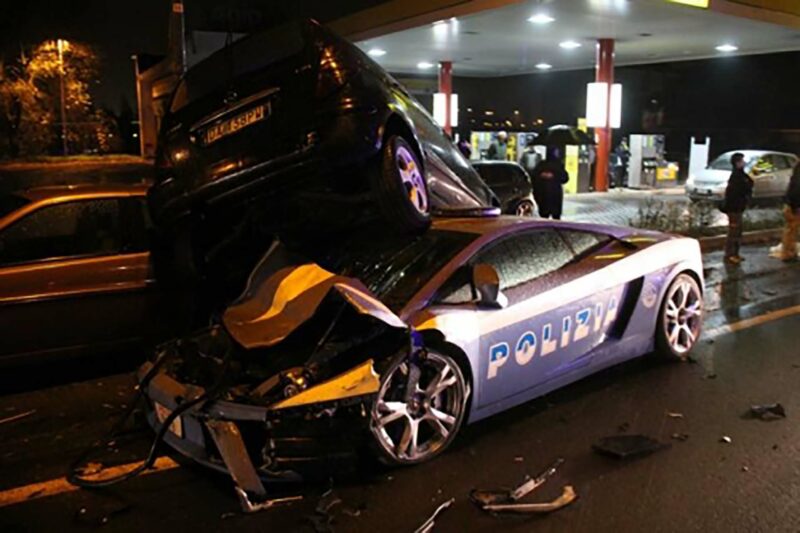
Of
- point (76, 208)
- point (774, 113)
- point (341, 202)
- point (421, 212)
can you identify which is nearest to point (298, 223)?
point (341, 202)

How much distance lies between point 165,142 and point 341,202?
4.29 feet

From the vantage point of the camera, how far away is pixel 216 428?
12.2 ft

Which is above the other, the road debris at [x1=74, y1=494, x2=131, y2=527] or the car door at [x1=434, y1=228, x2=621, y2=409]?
the car door at [x1=434, y1=228, x2=621, y2=409]

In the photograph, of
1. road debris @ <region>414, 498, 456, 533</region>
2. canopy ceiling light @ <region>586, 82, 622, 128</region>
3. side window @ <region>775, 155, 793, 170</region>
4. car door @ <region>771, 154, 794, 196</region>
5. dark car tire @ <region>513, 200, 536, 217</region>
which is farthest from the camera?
side window @ <region>775, 155, 793, 170</region>

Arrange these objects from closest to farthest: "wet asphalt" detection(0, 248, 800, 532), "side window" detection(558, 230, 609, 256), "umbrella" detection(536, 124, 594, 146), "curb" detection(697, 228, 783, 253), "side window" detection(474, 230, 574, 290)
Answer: "wet asphalt" detection(0, 248, 800, 532) < "side window" detection(474, 230, 574, 290) < "side window" detection(558, 230, 609, 256) < "curb" detection(697, 228, 783, 253) < "umbrella" detection(536, 124, 594, 146)

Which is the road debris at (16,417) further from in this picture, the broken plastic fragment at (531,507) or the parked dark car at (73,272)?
the broken plastic fragment at (531,507)

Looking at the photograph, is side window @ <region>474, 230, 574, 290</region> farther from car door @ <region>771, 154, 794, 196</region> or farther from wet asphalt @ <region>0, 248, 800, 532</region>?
car door @ <region>771, 154, 794, 196</region>

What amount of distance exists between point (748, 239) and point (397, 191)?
34.0 feet

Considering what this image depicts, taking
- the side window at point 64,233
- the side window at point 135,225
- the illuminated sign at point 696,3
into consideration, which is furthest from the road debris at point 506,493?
the illuminated sign at point 696,3

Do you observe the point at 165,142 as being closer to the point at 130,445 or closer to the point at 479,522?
the point at 130,445

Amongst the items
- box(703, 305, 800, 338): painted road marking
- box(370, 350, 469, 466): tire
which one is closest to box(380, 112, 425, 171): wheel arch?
box(370, 350, 469, 466): tire

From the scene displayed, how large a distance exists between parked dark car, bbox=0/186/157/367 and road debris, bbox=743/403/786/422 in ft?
14.0

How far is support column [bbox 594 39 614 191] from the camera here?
67.4 feet

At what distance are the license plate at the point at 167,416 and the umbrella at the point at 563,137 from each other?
635 inches
